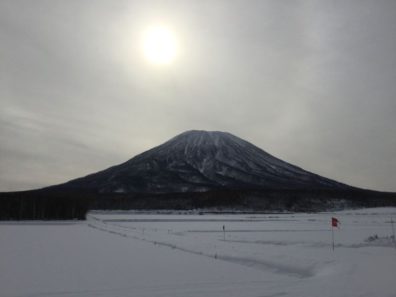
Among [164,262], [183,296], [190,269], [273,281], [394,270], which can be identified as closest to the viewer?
[183,296]

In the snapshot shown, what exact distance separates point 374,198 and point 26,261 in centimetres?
16419

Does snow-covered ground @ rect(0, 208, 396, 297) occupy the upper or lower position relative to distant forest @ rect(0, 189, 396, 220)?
lower

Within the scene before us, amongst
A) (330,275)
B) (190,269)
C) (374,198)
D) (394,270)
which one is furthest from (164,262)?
(374,198)

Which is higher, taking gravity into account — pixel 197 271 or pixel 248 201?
pixel 248 201

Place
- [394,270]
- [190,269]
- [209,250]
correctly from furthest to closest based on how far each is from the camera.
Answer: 1. [209,250]
2. [190,269]
3. [394,270]

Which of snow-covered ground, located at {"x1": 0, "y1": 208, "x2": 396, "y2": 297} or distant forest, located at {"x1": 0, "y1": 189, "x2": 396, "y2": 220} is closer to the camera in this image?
snow-covered ground, located at {"x1": 0, "y1": 208, "x2": 396, "y2": 297}

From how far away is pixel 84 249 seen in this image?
24.0m

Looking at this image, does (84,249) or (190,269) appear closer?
(190,269)

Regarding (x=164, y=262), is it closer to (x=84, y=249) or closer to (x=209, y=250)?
(x=209, y=250)

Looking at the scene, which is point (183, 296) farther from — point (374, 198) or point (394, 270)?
point (374, 198)

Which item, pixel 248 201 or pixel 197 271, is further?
pixel 248 201

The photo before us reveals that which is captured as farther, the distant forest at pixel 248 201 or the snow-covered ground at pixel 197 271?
the distant forest at pixel 248 201

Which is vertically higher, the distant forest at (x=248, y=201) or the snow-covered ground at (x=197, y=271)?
the distant forest at (x=248, y=201)

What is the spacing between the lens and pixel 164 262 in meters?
18.6
